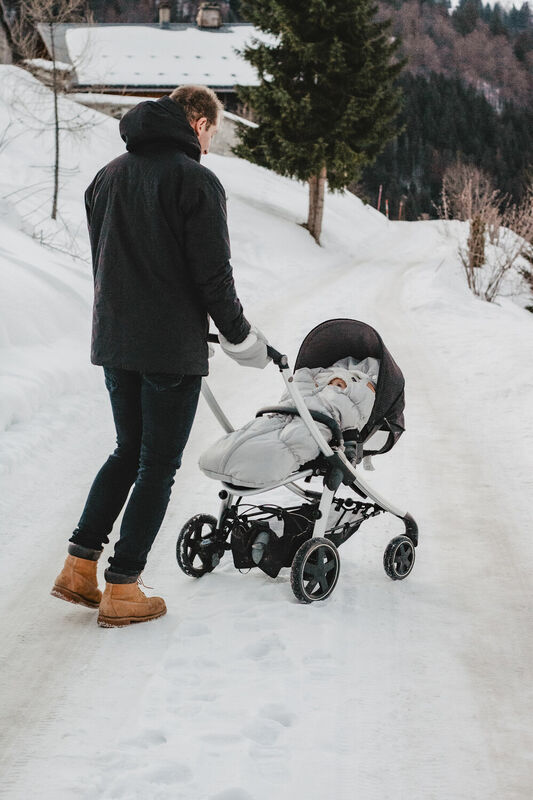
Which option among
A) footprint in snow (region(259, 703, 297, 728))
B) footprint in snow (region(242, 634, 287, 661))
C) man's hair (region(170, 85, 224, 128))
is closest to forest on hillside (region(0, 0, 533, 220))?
man's hair (region(170, 85, 224, 128))

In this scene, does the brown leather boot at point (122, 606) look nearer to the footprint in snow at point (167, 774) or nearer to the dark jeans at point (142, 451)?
the dark jeans at point (142, 451)

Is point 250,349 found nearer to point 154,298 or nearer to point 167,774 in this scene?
point 154,298

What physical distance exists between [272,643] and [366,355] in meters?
1.67

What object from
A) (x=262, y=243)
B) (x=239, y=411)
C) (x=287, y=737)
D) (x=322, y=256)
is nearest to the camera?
(x=287, y=737)

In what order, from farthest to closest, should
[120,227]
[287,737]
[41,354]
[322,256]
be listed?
[322,256] → [41,354] → [120,227] → [287,737]

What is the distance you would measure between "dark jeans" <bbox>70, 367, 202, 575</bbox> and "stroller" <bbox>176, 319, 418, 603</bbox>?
329mm

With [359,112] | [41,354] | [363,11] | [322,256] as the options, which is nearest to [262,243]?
[322,256]

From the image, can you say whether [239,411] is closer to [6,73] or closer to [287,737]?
[287,737]

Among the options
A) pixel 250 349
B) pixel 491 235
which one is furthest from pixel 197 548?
pixel 491 235

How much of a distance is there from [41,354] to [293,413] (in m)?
4.40

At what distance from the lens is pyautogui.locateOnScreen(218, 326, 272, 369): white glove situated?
10.6ft

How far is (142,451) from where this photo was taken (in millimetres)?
3229

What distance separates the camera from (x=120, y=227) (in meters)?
3.06

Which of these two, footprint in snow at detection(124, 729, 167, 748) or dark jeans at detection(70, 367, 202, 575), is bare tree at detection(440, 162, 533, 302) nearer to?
dark jeans at detection(70, 367, 202, 575)
